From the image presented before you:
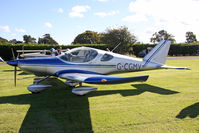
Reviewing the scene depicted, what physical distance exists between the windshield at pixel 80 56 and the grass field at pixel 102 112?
1.45 m

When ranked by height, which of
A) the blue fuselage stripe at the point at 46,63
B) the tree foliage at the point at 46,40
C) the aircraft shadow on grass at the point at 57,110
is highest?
the tree foliage at the point at 46,40

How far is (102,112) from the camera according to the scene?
14.7 ft

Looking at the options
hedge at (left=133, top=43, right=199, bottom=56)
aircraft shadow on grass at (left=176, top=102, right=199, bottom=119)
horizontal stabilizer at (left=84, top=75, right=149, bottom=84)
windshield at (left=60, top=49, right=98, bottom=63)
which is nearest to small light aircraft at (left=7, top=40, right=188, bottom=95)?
windshield at (left=60, top=49, right=98, bottom=63)

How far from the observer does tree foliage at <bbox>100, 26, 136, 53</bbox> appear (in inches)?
1219

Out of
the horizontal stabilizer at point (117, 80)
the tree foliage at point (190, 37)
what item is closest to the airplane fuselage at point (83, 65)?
the horizontal stabilizer at point (117, 80)

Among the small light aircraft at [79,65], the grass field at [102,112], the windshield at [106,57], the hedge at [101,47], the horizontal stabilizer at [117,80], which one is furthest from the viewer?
the hedge at [101,47]

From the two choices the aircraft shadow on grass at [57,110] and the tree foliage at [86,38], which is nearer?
the aircraft shadow on grass at [57,110]

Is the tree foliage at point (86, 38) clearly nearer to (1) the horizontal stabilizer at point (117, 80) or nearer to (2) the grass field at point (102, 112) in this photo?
(2) the grass field at point (102, 112)

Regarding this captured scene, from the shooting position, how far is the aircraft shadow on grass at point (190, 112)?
412 cm

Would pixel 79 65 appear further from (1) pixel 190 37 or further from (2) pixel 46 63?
(1) pixel 190 37

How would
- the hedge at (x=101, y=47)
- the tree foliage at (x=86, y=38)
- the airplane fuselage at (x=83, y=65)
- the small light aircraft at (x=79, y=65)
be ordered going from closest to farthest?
the small light aircraft at (x=79, y=65)
the airplane fuselage at (x=83, y=65)
the hedge at (x=101, y=47)
the tree foliage at (x=86, y=38)

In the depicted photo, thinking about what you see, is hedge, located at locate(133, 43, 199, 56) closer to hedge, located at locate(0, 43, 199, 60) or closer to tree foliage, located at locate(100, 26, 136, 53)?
hedge, located at locate(0, 43, 199, 60)

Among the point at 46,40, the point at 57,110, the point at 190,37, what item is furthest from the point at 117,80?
the point at 190,37

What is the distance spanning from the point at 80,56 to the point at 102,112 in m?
2.90
